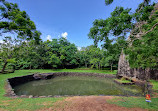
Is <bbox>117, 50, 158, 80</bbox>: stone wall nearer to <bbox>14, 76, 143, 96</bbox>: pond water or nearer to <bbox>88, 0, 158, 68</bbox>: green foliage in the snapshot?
<bbox>14, 76, 143, 96</bbox>: pond water

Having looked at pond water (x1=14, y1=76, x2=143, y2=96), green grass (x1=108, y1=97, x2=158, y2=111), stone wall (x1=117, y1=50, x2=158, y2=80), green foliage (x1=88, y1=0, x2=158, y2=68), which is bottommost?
pond water (x1=14, y1=76, x2=143, y2=96)

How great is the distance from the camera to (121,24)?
3.05 meters

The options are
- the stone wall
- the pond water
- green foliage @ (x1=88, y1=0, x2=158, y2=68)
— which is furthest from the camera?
the stone wall

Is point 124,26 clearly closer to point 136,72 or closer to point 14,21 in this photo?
point 14,21

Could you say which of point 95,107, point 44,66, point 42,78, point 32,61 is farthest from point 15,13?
point 44,66

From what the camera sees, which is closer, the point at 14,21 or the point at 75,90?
the point at 14,21

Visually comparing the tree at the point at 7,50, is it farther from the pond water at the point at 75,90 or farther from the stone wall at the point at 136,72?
the stone wall at the point at 136,72

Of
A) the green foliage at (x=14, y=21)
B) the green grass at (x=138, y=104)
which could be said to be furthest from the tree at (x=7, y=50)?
the green grass at (x=138, y=104)

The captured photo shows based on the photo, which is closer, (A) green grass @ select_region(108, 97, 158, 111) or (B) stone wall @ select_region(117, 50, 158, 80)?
(A) green grass @ select_region(108, 97, 158, 111)

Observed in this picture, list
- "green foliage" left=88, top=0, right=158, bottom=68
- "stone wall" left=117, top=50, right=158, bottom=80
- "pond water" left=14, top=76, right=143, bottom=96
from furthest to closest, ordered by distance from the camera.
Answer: "stone wall" left=117, top=50, right=158, bottom=80
"pond water" left=14, top=76, right=143, bottom=96
"green foliage" left=88, top=0, right=158, bottom=68

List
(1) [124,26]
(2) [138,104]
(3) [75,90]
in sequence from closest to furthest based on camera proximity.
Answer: (1) [124,26], (2) [138,104], (3) [75,90]

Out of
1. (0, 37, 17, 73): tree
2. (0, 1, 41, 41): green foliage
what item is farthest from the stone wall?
(0, 37, 17, 73): tree

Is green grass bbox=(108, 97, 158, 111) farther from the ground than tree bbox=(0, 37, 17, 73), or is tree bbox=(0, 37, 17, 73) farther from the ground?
tree bbox=(0, 37, 17, 73)

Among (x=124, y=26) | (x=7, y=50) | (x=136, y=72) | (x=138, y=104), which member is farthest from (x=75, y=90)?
(x=7, y=50)
